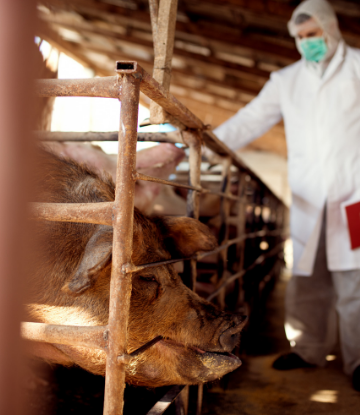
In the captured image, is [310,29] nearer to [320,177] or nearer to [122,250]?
[320,177]

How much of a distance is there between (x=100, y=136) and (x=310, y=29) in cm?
180

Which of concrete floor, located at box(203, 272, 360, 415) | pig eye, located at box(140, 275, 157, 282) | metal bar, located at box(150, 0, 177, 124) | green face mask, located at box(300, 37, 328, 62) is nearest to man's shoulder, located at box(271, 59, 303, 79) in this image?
green face mask, located at box(300, 37, 328, 62)

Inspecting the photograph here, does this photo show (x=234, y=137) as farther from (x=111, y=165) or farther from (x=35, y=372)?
(x=35, y=372)

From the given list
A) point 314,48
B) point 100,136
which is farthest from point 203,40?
point 100,136

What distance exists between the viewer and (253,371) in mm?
2865

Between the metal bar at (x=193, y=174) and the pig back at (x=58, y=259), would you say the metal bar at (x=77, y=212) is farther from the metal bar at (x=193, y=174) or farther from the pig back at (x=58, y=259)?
the metal bar at (x=193, y=174)

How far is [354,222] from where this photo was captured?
2799mm

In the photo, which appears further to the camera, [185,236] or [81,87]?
[185,236]

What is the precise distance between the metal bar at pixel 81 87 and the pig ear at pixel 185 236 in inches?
27.8

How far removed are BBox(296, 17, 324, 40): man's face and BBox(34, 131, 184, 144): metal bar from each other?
5.34ft

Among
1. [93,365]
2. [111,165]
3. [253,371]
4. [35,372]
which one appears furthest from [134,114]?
[253,371]

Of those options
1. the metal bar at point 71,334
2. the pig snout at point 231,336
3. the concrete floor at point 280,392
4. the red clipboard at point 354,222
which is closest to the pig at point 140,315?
the pig snout at point 231,336

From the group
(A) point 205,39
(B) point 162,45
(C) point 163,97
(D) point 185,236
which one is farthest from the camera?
(A) point 205,39

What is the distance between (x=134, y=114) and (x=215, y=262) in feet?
8.19
